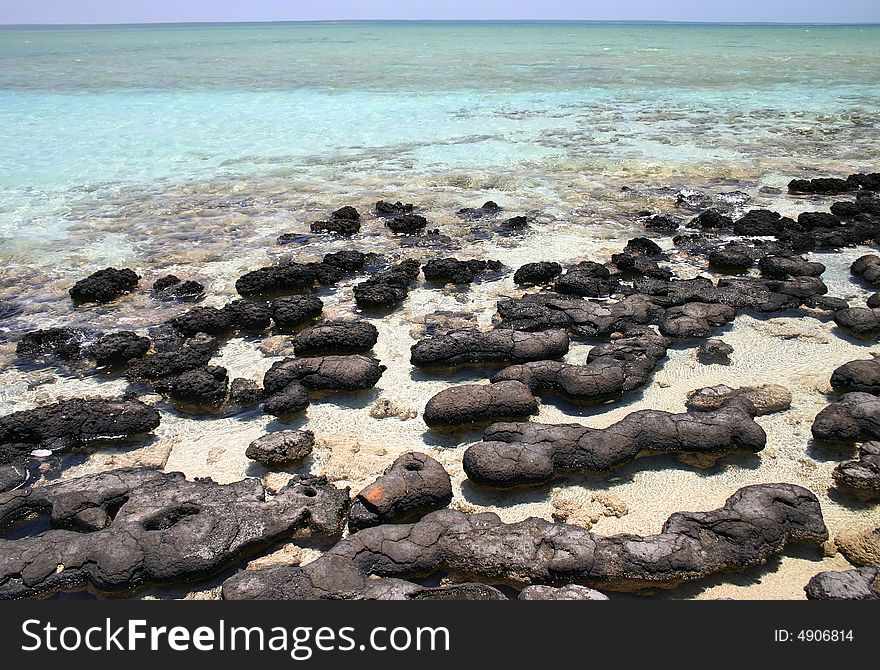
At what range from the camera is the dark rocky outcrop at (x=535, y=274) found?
823 cm

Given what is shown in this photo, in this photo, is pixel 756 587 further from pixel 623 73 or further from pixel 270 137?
pixel 623 73

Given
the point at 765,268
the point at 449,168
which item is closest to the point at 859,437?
the point at 765,268

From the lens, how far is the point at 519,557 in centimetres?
395

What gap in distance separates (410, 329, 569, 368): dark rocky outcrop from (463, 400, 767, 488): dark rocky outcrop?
1271 millimetres

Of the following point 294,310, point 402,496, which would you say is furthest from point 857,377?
point 294,310

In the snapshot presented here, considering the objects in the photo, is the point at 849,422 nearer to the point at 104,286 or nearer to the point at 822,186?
the point at 104,286

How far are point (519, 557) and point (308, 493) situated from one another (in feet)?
5.23

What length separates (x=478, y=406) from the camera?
543cm

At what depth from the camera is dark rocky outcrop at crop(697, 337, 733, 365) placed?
643 centimetres

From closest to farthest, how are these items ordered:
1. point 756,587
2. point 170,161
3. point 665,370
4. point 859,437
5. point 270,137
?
point 756,587
point 859,437
point 665,370
point 170,161
point 270,137

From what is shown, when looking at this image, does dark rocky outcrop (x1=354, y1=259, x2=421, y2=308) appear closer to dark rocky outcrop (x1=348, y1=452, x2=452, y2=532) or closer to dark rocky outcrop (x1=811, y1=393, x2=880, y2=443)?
dark rocky outcrop (x1=348, y1=452, x2=452, y2=532)

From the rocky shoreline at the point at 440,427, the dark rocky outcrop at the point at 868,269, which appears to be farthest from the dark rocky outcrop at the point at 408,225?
the dark rocky outcrop at the point at 868,269

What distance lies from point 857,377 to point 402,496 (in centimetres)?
412

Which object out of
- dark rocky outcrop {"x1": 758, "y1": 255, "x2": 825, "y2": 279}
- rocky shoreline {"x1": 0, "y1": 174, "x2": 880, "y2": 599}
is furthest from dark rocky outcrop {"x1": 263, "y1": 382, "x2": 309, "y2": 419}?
dark rocky outcrop {"x1": 758, "y1": 255, "x2": 825, "y2": 279}
